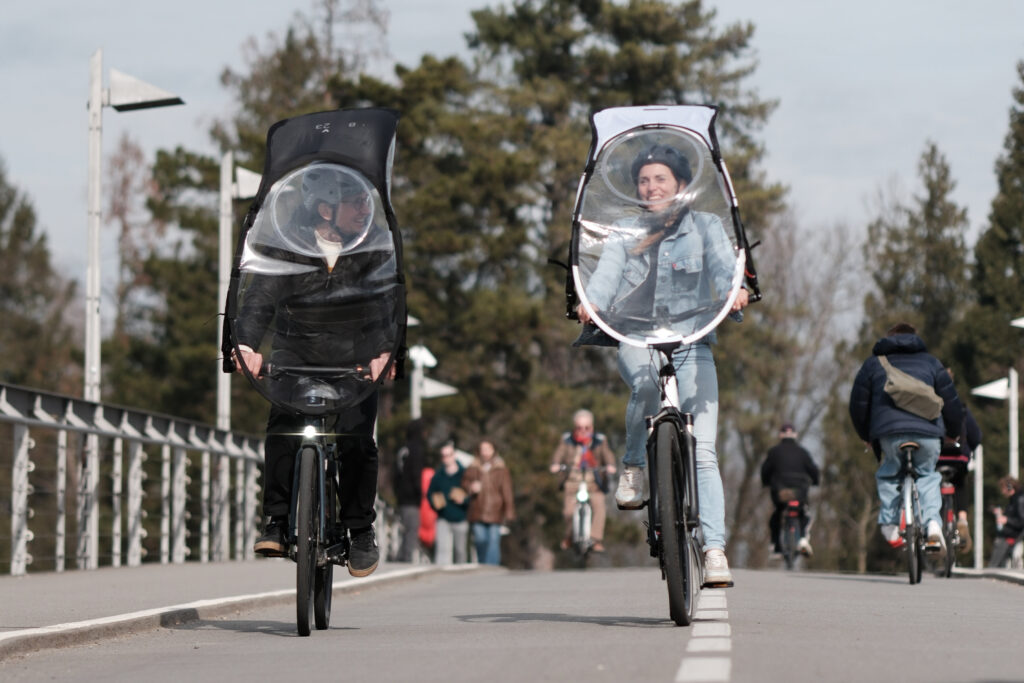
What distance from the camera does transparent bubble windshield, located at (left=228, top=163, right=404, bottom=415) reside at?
9.22 m

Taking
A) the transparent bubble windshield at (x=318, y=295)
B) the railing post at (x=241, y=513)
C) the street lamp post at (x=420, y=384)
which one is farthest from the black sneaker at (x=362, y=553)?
the street lamp post at (x=420, y=384)

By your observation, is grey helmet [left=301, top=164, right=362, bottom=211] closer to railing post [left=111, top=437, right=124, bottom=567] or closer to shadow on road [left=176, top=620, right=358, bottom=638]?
shadow on road [left=176, top=620, right=358, bottom=638]

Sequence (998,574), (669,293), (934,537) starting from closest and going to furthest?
(669,293) → (934,537) → (998,574)

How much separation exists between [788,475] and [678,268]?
15.3 meters

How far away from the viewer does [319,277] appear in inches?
368

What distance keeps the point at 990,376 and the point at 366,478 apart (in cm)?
4277

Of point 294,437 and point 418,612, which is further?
point 418,612

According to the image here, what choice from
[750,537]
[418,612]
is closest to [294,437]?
[418,612]

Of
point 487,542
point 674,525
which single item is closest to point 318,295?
Answer: point 674,525

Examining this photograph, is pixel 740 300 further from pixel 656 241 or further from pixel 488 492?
pixel 488 492

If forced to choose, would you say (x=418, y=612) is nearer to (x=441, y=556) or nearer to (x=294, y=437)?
(x=294, y=437)

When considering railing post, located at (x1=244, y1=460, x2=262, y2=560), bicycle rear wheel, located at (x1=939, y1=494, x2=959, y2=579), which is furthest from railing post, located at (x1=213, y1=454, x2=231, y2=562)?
bicycle rear wheel, located at (x1=939, y1=494, x2=959, y2=579)

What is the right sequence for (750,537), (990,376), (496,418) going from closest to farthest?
(496,418) < (990,376) < (750,537)

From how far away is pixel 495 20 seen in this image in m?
52.3
